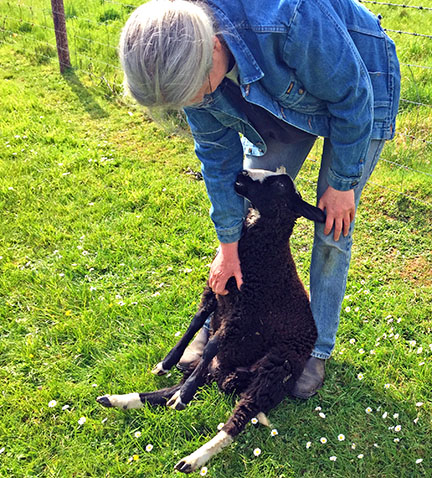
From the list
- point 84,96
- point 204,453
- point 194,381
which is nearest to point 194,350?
point 194,381

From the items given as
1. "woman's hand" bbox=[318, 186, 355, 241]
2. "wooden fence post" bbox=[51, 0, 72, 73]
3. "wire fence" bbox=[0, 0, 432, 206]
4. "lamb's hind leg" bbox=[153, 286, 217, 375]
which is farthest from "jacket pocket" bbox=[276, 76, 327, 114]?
"wooden fence post" bbox=[51, 0, 72, 73]

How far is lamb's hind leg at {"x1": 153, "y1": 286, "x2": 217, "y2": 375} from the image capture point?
267cm

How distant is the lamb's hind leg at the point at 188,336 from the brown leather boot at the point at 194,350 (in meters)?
0.08

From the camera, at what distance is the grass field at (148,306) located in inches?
95.6

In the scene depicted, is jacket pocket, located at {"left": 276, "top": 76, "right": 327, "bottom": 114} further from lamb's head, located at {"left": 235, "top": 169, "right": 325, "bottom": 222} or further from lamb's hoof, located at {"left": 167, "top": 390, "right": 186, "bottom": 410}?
lamb's hoof, located at {"left": 167, "top": 390, "right": 186, "bottom": 410}

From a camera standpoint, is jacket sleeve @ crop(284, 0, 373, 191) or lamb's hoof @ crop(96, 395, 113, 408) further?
lamb's hoof @ crop(96, 395, 113, 408)

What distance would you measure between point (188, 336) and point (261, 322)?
1.44ft

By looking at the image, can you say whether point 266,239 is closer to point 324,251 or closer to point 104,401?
point 324,251

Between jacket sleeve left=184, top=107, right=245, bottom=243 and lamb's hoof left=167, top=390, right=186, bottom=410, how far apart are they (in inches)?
33.6

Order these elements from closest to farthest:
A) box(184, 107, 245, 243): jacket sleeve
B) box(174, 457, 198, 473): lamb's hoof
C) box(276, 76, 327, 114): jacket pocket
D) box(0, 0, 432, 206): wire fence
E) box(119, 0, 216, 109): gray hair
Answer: box(119, 0, 216, 109): gray hair → box(276, 76, 327, 114): jacket pocket → box(174, 457, 198, 473): lamb's hoof → box(184, 107, 245, 243): jacket sleeve → box(0, 0, 432, 206): wire fence

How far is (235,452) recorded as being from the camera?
240cm

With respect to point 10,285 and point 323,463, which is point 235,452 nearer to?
point 323,463

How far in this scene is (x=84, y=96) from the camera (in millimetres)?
6184

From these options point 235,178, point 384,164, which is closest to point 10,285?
point 235,178
